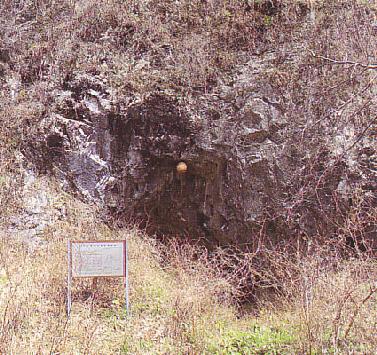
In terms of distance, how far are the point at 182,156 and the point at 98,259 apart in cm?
319

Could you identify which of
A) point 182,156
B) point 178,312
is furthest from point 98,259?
point 182,156

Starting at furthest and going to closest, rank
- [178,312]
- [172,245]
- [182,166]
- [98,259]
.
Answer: [182,166] → [172,245] → [98,259] → [178,312]

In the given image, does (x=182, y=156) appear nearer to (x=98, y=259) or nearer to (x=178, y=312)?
(x=98, y=259)

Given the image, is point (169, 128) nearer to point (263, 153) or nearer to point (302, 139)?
point (263, 153)

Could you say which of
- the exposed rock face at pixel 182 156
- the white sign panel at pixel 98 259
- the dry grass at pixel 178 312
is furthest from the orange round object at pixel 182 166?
the white sign panel at pixel 98 259

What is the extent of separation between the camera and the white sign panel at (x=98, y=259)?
4805mm

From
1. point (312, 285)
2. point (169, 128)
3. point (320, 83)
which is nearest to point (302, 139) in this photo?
point (320, 83)

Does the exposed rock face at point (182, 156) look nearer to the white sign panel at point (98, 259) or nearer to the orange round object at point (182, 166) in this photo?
the orange round object at point (182, 166)

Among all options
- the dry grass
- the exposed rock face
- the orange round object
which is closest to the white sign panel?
the dry grass

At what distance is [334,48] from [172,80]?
300 centimetres

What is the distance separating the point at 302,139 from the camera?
6910 mm

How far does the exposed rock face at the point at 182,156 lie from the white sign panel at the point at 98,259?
2.65m

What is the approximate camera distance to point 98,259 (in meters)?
4.84

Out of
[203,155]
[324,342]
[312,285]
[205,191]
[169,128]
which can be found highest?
[169,128]
